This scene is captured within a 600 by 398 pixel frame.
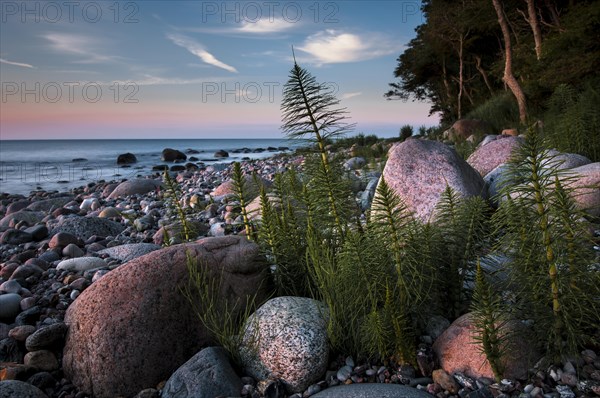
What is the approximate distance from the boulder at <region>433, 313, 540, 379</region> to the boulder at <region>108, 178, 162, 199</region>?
1280 centimetres

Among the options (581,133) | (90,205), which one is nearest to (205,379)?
(581,133)

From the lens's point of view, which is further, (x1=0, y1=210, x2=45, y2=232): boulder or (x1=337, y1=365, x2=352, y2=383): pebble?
(x1=0, y1=210, x2=45, y2=232): boulder

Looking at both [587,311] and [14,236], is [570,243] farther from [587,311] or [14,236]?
[14,236]

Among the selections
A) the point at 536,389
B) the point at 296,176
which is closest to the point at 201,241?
the point at 296,176

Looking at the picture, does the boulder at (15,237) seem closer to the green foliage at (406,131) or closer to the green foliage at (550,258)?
the green foliage at (550,258)

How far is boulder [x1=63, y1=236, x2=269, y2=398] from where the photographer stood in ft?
10.8

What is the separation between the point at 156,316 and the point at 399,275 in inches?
70.7

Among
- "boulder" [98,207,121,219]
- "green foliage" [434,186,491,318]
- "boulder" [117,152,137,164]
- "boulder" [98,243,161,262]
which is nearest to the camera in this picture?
"green foliage" [434,186,491,318]

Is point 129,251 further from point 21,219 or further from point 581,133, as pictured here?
point 581,133

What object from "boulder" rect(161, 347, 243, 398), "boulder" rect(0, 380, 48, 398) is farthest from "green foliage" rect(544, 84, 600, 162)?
"boulder" rect(0, 380, 48, 398)

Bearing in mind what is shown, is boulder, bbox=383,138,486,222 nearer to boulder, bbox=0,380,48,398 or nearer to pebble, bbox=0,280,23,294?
boulder, bbox=0,380,48,398

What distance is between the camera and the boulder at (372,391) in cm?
263

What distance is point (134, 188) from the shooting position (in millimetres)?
14641

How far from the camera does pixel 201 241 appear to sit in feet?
12.8
